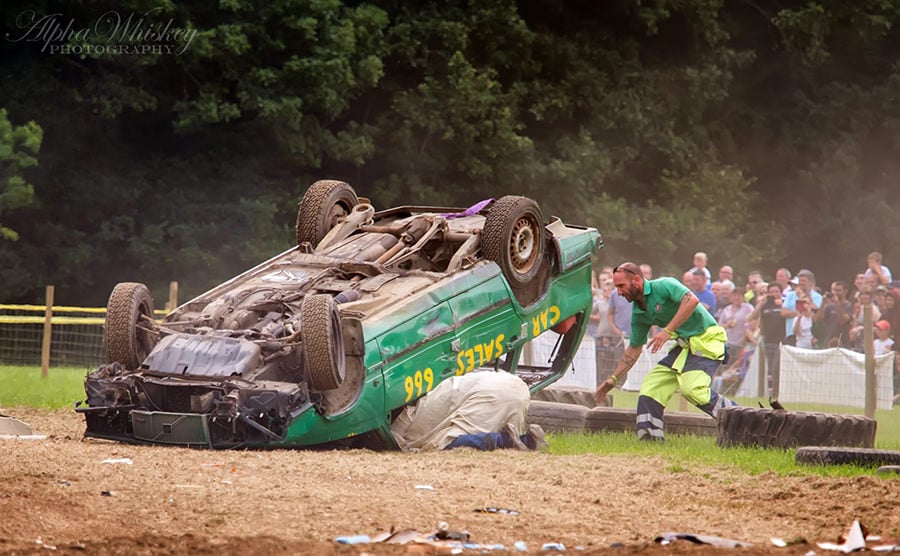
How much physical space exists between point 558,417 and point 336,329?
3.71 metres

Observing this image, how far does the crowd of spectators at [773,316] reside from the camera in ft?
61.3

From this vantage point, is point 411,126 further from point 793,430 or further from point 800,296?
point 793,430

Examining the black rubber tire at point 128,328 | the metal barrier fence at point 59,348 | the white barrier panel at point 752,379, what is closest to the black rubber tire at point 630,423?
the black rubber tire at point 128,328

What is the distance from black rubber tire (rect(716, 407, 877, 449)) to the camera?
11914mm

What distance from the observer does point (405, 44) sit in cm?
2809

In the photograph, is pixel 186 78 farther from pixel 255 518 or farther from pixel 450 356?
pixel 255 518

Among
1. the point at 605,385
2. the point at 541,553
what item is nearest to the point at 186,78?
the point at 605,385

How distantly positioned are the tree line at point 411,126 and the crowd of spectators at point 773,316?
26.4 ft

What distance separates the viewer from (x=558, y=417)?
45.0 feet

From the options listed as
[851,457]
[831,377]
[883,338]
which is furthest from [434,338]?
[883,338]

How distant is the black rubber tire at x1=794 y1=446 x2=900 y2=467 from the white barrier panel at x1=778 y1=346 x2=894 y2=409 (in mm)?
5913

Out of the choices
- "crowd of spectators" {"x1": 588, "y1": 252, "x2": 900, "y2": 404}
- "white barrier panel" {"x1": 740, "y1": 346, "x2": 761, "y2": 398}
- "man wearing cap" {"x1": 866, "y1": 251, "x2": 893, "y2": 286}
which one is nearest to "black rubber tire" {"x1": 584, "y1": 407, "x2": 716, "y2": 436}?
"crowd of spectators" {"x1": 588, "y1": 252, "x2": 900, "y2": 404}

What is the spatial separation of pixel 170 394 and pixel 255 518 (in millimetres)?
3451

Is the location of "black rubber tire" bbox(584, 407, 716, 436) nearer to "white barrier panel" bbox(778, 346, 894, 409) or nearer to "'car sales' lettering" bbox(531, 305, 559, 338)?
"'car sales' lettering" bbox(531, 305, 559, 338)
